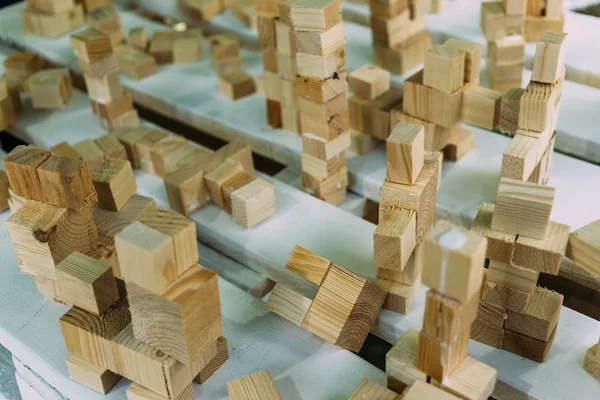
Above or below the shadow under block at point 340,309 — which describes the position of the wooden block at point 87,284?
above

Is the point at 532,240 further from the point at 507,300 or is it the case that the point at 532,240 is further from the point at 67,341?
the point at 67,341

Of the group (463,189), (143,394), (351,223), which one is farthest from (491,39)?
(143,394)

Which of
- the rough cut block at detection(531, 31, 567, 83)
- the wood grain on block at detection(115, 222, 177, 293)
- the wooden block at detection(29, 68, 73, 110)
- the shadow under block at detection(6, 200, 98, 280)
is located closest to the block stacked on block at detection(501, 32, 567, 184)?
the rough cut block at detection(531, 31, 567, 83)

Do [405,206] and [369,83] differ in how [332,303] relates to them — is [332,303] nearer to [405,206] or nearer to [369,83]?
[405,206]

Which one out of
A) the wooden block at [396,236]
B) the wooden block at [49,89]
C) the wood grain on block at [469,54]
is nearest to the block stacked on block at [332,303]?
the wooden block at [396,236]

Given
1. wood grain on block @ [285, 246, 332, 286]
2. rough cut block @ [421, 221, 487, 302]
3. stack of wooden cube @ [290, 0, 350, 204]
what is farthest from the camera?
stack of wooden cube @ [290, 0, 350, 204]

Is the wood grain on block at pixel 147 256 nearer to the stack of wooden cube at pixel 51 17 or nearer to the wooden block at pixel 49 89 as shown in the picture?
the wooden block at pixel 49 89

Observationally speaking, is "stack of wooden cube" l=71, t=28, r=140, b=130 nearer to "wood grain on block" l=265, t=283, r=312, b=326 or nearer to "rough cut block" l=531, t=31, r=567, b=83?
"wood grain on block" l=265, t=283, r=312, b=326
